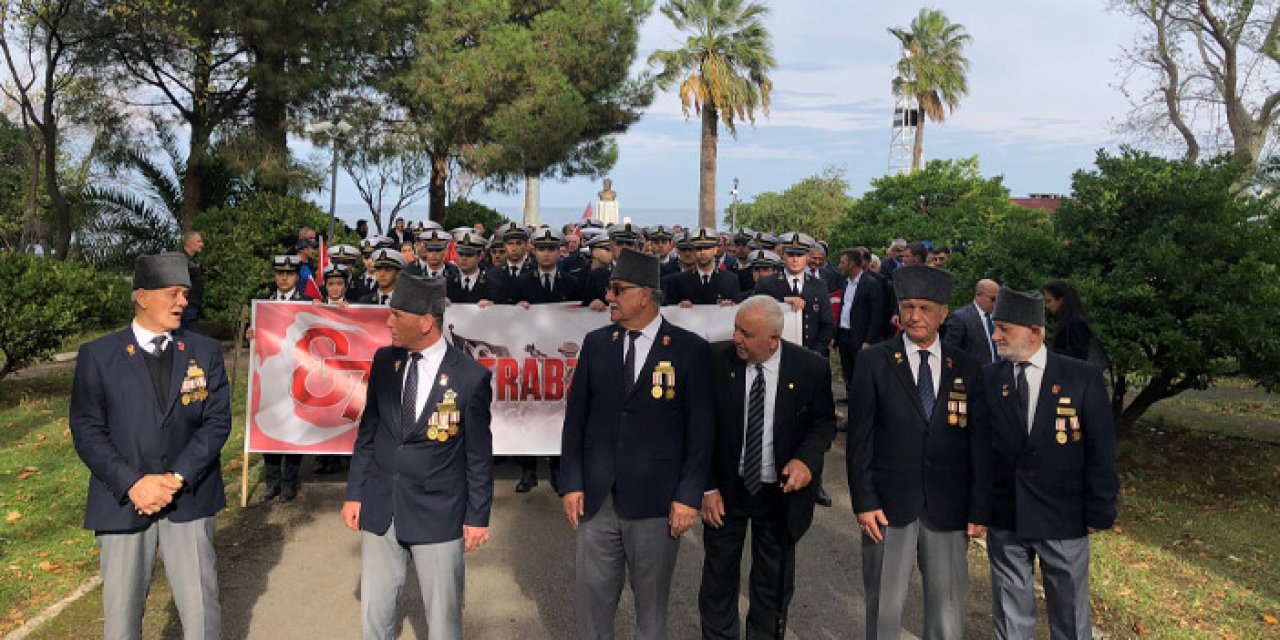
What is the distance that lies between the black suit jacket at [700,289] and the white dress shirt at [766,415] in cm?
477

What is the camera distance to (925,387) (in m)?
4.44

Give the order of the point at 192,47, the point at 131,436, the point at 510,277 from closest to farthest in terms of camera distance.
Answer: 1. the point at 131,436
2. the point at 510,277
3. the point at 192,47

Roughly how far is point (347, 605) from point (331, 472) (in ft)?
10.8

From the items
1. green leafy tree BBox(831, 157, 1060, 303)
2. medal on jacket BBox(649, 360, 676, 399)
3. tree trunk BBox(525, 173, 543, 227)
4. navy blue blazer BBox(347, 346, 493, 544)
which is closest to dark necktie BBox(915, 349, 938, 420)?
medal on jacket BBox(649, 360, 676, 399)

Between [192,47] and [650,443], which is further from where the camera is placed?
[192,47]

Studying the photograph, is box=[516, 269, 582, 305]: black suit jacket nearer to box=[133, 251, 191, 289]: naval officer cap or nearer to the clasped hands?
box=[133, 251, 191, 289]: naval officer cap

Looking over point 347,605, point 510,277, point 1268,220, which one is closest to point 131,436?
point 347,605

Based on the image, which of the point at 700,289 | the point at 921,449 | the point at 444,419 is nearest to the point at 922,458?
the point at 921,449

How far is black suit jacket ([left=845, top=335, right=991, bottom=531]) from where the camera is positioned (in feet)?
14.4

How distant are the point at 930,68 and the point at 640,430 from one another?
47.5 metres

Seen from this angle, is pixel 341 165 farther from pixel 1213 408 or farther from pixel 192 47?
pixel 1213 408

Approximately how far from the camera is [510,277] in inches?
379

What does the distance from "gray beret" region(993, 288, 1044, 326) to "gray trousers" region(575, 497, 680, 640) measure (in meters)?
1.78

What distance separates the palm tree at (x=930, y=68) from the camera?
47.3 metres
